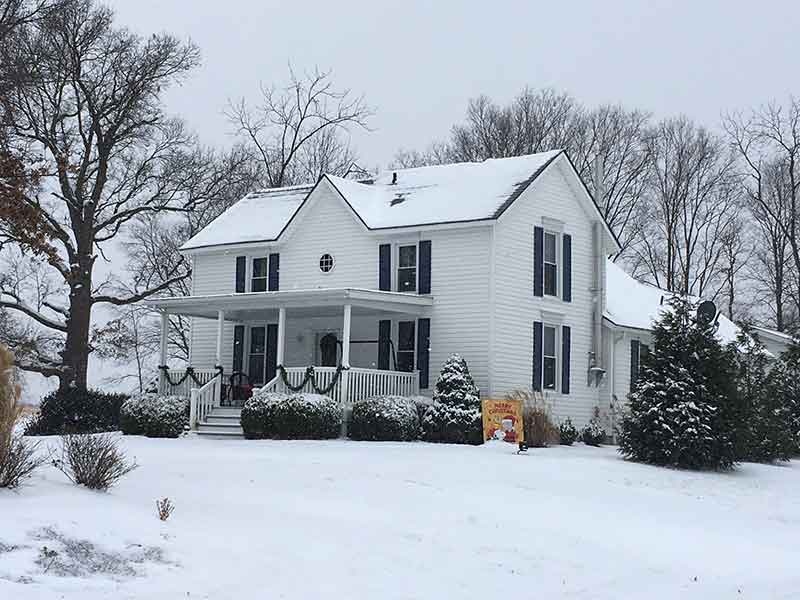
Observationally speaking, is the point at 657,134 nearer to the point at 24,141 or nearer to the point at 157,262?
the point at 157,262

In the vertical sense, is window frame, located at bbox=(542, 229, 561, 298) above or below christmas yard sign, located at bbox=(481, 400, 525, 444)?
above

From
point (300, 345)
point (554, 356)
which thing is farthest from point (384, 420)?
point (554, 356)

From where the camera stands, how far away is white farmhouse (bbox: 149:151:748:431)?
26.7m

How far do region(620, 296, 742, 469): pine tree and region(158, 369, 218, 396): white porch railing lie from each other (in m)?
11.2

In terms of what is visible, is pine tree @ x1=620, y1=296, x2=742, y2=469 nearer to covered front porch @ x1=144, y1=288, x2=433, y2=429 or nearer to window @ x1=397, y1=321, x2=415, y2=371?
covered front porch @ x1=144, y1=288, x2=433, y2=429

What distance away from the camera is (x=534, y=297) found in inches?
1105

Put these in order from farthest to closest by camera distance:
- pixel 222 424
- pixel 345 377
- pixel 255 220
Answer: pixel 255 220, pixel 222 424, pixel 345 377

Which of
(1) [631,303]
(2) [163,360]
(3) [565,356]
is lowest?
(2) [163,360]

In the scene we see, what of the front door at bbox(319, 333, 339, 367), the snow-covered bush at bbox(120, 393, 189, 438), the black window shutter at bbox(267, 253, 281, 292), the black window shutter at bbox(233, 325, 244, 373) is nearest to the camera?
the snow-covered bush at bbox(120, 393, 189, 438)

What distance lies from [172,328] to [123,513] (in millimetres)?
35388

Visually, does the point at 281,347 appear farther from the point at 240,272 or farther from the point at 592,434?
the point at 592,434

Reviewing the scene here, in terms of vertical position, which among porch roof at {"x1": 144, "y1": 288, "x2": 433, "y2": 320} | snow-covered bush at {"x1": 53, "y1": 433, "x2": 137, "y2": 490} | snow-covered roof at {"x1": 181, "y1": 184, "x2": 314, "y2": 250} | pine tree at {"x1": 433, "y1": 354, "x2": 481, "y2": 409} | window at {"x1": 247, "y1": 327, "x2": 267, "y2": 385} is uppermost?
snow-covered roof at {"x1": 181, "y1": 184, "x2": 314, "y2": 250}

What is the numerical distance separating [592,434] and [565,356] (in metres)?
2.17

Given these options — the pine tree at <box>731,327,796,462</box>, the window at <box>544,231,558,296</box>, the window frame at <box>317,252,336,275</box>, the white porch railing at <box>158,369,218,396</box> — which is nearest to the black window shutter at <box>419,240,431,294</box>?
the window frame at <box>317,252,336,275</box>
